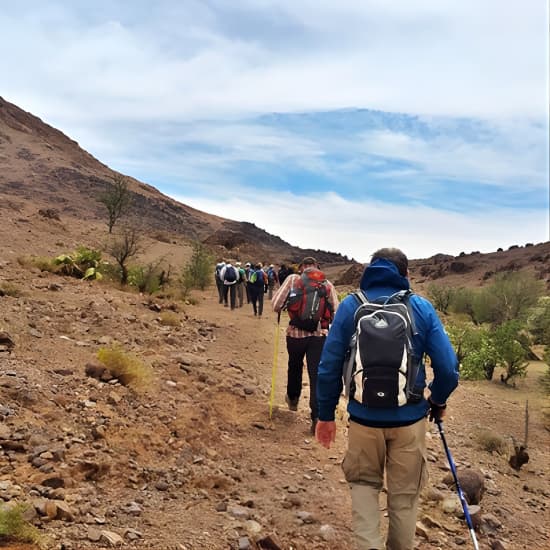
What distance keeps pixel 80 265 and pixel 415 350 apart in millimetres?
14884

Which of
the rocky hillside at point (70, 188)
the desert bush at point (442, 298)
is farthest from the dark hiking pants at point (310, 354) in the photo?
the rocky hillside at point (70, 188)

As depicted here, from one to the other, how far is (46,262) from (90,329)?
24.7ft

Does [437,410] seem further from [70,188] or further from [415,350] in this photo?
[70,188]

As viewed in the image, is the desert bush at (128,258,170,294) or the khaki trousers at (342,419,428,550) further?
the desert bush at (128,258,170,294)

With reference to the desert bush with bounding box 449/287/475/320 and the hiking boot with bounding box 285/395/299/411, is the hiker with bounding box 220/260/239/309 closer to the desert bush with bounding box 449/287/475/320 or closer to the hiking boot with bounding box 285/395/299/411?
the hiking boot with bounding box 285/395/299/411

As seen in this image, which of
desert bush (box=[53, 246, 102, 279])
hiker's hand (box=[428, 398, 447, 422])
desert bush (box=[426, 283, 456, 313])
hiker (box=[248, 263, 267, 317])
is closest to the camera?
hiker's hand (box=[428, 398, 447, 422])

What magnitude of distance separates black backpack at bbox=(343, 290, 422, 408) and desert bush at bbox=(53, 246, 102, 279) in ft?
44.9

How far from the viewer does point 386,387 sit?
3014mm

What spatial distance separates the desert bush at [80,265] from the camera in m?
15.4

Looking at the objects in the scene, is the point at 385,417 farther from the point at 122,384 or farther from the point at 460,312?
the point at 460,312

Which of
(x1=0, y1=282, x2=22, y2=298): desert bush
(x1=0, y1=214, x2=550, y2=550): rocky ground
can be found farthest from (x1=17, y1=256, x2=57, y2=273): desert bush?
(x1=0, y1=214, x2=550, y2=550): rocky ground

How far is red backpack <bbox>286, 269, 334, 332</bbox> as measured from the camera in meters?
6.12

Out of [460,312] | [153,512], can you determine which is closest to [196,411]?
[153,512]

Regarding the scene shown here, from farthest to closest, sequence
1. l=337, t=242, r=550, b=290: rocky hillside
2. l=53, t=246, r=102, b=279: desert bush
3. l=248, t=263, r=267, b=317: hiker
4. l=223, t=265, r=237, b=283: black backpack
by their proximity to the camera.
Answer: l=337, t=242, r=550, b=290: rocky hillside < l=223, t=265, r=237, b=283: black backpack < l=248, t=263, r=267, b=317: hiker < l=53, t=246, r=102, b=279: desert bush
